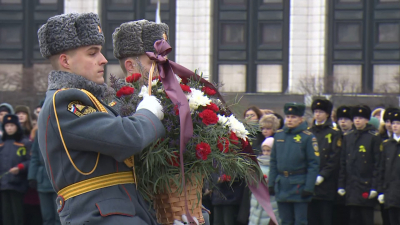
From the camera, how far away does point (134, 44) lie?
421 centimetres

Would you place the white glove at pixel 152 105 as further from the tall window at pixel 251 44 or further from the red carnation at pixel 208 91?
the tall window at pixel 251 44

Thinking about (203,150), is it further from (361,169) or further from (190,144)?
(361,169)

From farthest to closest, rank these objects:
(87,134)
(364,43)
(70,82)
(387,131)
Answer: (364,43) → (387,131) → (70,82) → (87,134)

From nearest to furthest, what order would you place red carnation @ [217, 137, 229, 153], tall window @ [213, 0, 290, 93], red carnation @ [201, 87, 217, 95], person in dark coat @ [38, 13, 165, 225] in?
person in dark coat @ [38, 13, 165, 225], red carnation @ [217, 137, 229, 153], red carnation @ [201, 87, 217, 95], tall window @ [213, 0, 290, 93]

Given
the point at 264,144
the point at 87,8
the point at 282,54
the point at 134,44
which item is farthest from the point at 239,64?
the point at 134,44

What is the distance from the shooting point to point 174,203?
3.47 m

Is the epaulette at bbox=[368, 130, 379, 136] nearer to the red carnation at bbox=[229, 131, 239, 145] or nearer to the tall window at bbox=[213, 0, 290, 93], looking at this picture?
Result: the red carnation at bbox=[229, 131, 239, 145]

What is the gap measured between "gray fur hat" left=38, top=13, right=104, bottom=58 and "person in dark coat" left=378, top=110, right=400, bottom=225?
5.77 m

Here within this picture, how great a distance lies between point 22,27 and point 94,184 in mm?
28913

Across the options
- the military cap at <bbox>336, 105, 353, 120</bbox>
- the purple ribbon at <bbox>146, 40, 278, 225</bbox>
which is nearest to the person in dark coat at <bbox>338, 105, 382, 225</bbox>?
the military cap at <bbox>336, 105, 353, 120</bbox>

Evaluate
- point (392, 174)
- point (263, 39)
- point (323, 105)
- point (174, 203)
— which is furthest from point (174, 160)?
point (263, 39)

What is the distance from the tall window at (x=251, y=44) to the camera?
97.0 ft

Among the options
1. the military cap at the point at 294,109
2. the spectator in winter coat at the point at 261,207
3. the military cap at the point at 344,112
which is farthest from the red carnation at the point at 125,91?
the military cap at the point at 344,112

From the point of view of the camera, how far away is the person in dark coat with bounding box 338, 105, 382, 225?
8758 millimetres
